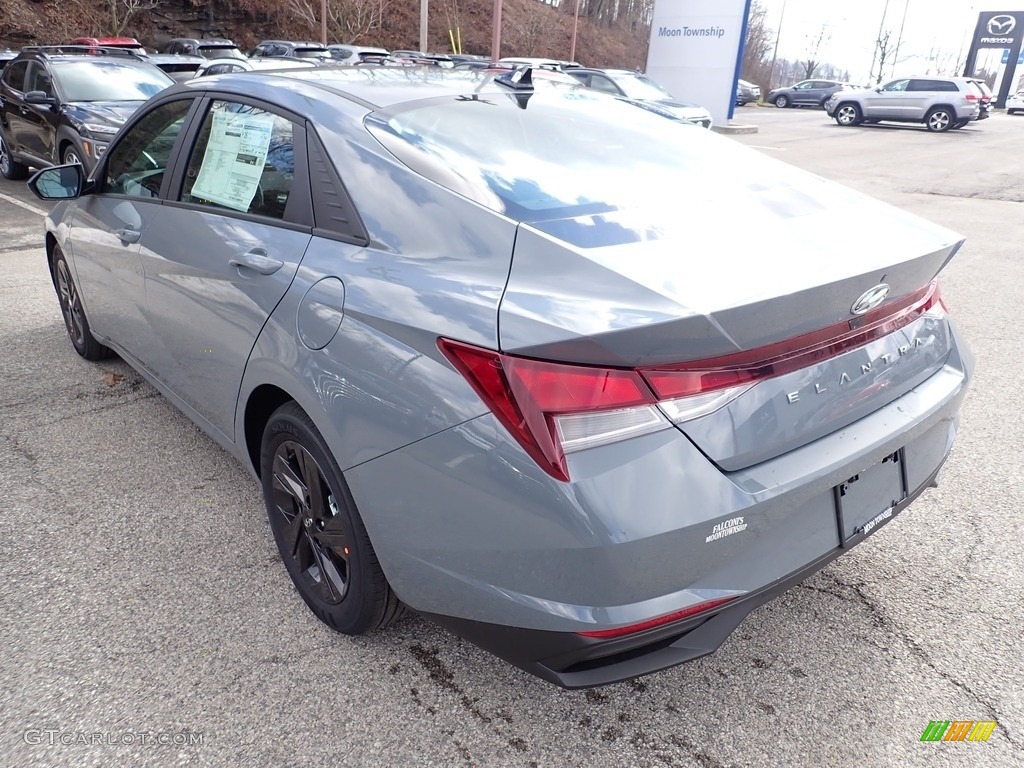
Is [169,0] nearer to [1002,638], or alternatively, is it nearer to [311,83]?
[311,83]

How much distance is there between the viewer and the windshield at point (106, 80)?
365 inches

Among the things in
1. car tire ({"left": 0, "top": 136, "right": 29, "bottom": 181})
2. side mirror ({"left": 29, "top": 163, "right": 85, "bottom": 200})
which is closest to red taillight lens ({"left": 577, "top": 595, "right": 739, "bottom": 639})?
side mirror ({"left": 29, "top": 163, "right": 85, "bottom": 200})

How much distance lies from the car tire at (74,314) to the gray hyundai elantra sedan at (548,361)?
1857 mm

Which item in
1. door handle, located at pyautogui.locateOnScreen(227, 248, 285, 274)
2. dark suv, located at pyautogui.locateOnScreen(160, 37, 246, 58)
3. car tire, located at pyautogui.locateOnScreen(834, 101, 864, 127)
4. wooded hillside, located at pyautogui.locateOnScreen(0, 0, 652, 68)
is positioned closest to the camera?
door handle, located at pyautogui.locateOnScreen(227, 248, 285, 274)

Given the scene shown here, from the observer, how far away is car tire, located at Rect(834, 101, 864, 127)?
88.6 feet

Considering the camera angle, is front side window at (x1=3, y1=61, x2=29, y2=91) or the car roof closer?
the car roof

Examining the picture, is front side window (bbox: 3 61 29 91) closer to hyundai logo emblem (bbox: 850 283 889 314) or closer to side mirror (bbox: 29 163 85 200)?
side mirror (bbox: 29 163 85 200)

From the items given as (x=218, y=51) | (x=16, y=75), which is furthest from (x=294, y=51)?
(x=16, y=75)

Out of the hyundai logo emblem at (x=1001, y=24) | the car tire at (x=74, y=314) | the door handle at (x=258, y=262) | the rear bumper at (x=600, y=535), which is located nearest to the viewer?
the rear bumper at (x=600, y=535)

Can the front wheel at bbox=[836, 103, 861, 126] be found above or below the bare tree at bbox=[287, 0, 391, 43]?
below

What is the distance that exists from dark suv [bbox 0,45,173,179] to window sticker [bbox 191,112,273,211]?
655 centimetres

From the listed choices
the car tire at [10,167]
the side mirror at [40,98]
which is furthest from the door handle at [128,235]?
the car tire at [10,167]

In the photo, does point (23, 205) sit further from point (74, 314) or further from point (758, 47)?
point (758, 47)

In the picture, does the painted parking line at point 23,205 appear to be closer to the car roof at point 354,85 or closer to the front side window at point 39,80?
the front side window at point 39,80
